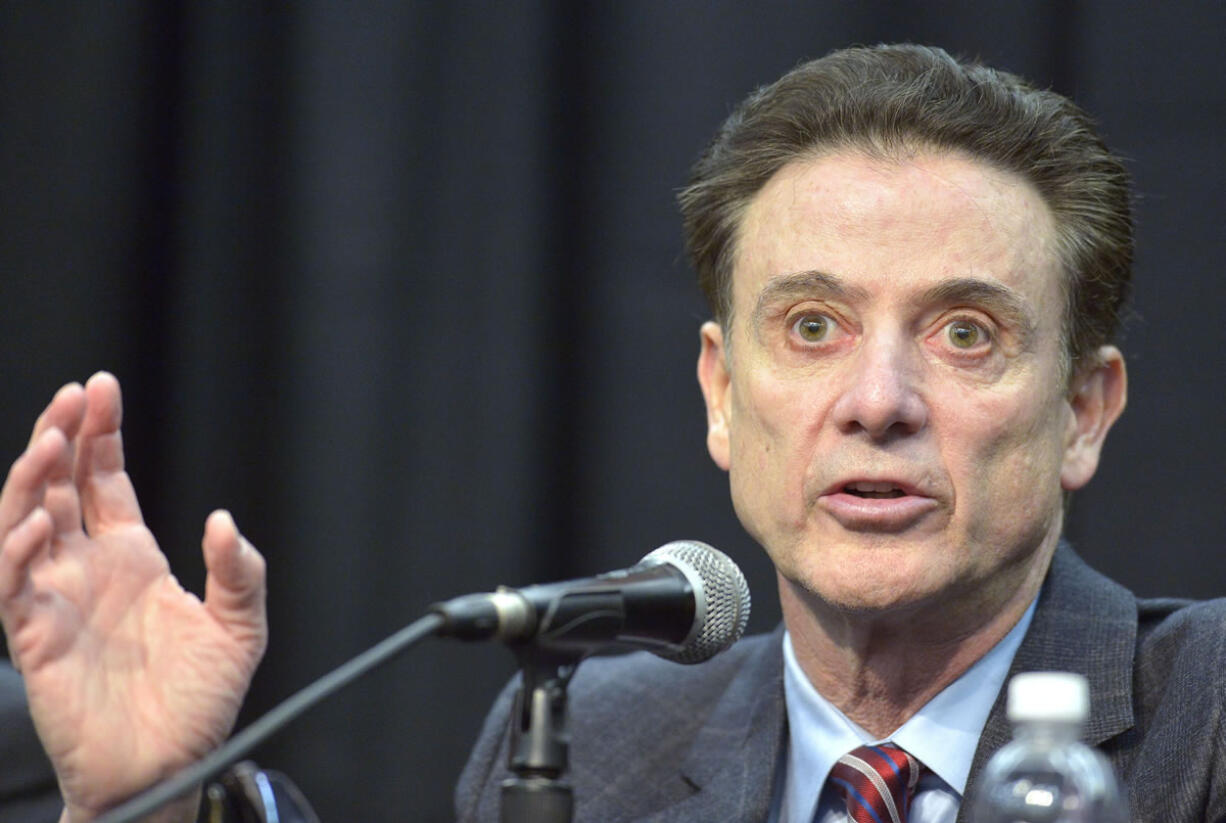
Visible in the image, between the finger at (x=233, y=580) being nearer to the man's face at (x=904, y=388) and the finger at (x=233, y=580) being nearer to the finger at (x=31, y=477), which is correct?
the finger at (x=31, y=477)

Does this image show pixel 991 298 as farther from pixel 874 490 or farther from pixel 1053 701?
pixel 1053 701

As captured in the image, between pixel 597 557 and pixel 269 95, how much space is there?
3.44 feet

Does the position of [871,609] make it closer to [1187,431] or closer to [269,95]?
[1187,431]

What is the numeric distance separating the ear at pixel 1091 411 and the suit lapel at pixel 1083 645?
0.42ft

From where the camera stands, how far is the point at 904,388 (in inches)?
71.7

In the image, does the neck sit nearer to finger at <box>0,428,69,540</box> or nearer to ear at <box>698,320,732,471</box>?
ear at <box>698,320,732,471</box>

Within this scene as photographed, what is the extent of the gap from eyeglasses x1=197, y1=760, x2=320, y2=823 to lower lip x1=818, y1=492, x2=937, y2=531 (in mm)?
712

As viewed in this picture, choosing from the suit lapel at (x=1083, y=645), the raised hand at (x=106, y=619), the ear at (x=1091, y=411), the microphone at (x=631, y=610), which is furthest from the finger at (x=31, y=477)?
the ear at (x=1091, y=411)

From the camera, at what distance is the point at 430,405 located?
2.81 m

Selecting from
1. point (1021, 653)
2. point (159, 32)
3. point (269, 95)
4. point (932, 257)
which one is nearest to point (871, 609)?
point (1021, 653)

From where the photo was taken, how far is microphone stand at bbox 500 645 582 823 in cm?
120

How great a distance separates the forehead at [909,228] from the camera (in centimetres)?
191

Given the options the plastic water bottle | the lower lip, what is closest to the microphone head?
the plastic water bottle

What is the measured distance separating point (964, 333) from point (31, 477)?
110cm
